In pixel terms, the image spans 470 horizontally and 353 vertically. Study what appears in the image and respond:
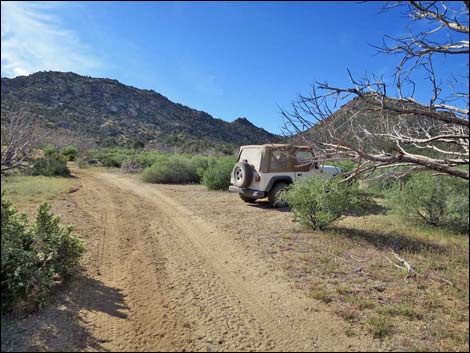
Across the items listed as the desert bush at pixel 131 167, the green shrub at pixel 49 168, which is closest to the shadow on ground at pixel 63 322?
the green shrub at pixel 49 168

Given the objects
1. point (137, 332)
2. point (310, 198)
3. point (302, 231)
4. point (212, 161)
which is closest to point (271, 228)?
point (302, 231)

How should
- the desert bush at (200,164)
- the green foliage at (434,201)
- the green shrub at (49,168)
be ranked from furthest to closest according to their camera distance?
the desert bush at (200,164) → the green shrub at (49,168) → the green foliage at (434,201)

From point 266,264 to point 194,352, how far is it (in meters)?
2.59

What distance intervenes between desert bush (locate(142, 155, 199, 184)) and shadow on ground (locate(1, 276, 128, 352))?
47.9 ft

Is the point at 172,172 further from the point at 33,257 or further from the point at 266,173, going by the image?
the point at 33,257

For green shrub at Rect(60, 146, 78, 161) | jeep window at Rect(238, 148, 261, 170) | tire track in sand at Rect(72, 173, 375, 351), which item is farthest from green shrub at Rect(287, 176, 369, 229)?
green shrub at Rect(60, 146, 78, 161)

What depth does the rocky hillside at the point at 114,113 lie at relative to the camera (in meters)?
51.8

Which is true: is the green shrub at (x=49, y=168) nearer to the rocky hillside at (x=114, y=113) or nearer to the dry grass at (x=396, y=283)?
the dry grass at (x=396, y=283)

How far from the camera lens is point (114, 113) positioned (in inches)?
2598

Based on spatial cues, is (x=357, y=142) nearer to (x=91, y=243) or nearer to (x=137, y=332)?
(x=137, y=332)

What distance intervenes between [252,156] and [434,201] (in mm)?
5463

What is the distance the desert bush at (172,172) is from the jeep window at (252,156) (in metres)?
8.28

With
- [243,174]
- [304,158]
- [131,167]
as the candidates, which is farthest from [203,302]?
[131,167]

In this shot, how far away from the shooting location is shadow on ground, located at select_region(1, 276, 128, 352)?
→ 289cm
